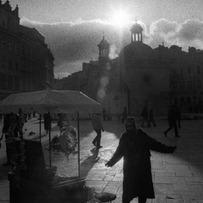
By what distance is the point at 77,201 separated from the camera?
5082mm

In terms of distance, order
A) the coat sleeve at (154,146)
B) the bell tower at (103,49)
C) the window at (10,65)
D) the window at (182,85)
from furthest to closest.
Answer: the window at (182,85) → the bell tower at (103,49) → the window at (10,65) → the coat sleeve at (154,146)

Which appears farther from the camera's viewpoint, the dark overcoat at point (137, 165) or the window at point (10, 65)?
the window at point (10, 65)

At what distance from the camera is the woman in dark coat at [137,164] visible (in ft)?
15.7

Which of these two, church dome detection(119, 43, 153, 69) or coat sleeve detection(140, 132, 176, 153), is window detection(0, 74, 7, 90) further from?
coat sleeve detection(140, 132, 176, 153)

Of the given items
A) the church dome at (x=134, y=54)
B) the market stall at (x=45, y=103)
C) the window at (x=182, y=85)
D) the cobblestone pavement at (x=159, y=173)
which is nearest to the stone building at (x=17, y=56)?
the church dome at (x=134, y=54)

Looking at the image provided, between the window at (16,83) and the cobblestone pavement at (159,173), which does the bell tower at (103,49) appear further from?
the cobblestone pavement at (159,173)

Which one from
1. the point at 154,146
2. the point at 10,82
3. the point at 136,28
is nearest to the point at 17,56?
the point at 10,82

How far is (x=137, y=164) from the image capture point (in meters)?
4.81

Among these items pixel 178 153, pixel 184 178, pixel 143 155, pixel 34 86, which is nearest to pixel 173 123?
pixel 178 153

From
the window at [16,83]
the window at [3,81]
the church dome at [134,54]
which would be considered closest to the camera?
the window at [3,81]

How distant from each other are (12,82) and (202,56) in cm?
4126

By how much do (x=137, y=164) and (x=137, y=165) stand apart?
2 cm

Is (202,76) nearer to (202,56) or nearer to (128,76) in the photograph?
(202,56)

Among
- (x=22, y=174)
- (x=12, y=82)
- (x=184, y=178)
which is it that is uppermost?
(x=12, y=82)
